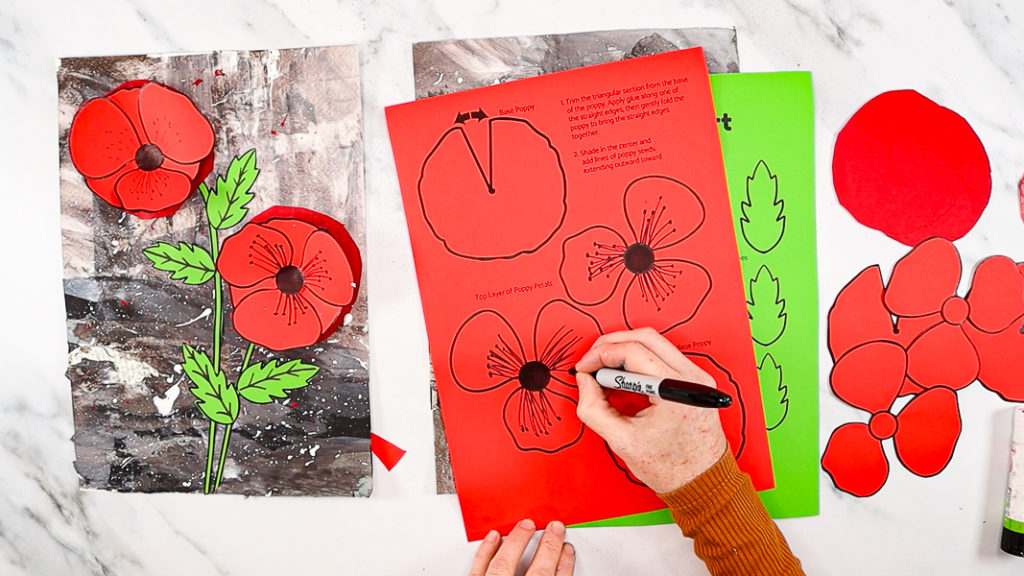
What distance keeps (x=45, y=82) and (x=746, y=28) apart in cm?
75

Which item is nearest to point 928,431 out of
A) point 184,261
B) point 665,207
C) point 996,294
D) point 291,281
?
point 996,294

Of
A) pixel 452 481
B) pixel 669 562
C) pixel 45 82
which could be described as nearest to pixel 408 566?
pixel 452 481

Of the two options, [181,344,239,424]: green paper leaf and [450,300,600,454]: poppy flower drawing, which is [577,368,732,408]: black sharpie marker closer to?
[450,300,600,454]: poppy flower drawing

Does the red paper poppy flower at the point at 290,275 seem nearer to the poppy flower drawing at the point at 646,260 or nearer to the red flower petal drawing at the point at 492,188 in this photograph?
the red flower petal drawing at the point at 492,188

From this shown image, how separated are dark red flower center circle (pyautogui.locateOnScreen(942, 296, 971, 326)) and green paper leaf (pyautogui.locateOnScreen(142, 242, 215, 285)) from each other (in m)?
0.78

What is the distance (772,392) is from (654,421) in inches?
6.3

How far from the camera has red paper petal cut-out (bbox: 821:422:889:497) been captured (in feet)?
1.98

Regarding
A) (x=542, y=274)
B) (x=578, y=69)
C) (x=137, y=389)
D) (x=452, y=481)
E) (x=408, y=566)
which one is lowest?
(x=408, y=566)

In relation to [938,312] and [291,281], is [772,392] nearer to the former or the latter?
[938,312]

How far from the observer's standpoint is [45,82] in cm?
61

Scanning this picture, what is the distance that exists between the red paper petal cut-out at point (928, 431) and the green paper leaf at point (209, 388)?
0.72 metres

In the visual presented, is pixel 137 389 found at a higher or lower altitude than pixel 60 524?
higher

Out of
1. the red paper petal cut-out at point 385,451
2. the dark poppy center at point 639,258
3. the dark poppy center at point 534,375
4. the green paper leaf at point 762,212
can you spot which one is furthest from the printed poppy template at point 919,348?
the red paper petal cut-out at point 385,451

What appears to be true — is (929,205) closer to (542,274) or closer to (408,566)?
(542,274)
